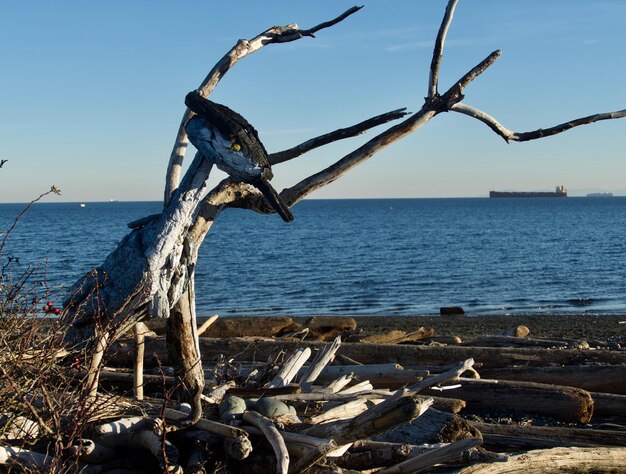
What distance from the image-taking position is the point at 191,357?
247 inches

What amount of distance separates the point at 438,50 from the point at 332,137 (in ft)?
3.87

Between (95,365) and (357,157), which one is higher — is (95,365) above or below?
below

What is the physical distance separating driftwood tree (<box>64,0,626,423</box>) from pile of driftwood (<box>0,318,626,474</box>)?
1.19 feet

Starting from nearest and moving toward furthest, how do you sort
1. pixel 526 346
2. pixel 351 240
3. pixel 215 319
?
1. pixel 526 346
2. pixel 215 319
3. pixel 351 240

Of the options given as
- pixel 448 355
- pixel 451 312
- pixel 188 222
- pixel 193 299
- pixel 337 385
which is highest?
pixel 188 222

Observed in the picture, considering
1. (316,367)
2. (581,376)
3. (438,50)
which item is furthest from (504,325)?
(438,50)

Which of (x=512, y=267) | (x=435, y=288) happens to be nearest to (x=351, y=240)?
(x=512, y=267)

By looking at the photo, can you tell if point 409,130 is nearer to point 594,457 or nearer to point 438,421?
point 438,421

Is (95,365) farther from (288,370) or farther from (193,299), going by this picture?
(288,370)

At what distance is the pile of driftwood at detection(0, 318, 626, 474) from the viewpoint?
5316mm

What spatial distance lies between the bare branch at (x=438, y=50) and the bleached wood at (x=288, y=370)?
2.66m

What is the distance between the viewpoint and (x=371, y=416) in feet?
17.3

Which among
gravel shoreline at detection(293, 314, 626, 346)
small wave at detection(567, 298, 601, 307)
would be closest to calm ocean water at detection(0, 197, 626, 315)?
small wave at detection(567, 298, 601, 307)

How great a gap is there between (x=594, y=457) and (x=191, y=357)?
3.43 m
